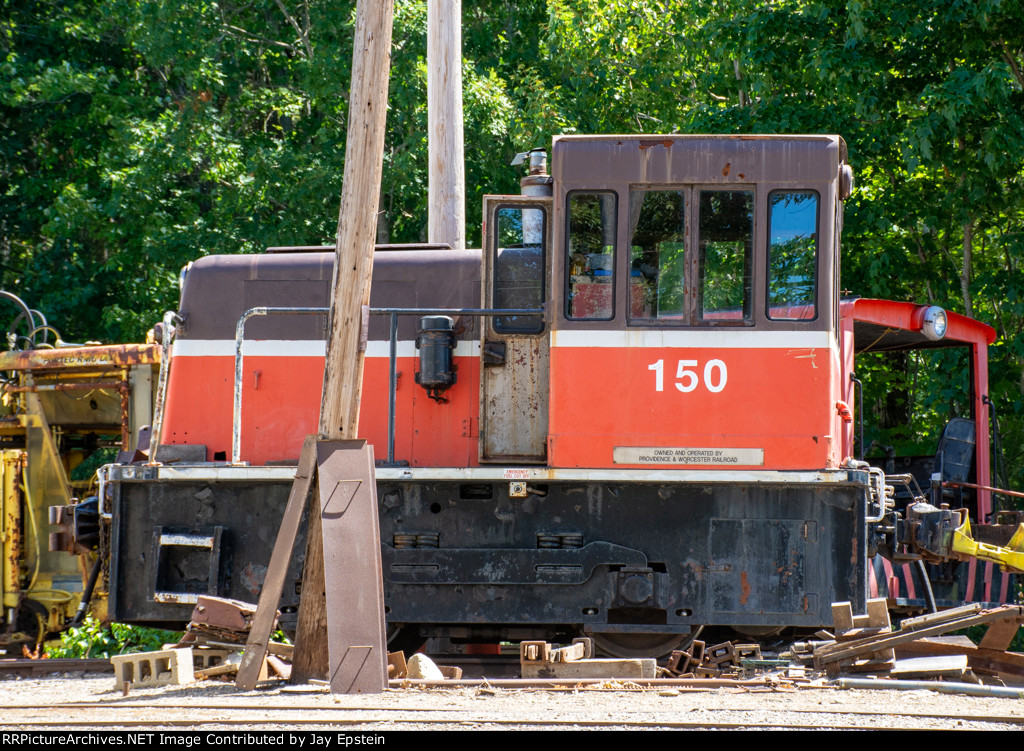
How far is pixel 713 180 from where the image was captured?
7.24 metres

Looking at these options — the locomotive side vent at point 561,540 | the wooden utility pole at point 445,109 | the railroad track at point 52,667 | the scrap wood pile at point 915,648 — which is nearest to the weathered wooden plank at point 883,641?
the scrap wood pile at point 915,648

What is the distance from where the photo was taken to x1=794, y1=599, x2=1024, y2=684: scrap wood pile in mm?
6871

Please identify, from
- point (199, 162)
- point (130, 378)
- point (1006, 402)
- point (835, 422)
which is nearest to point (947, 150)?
point (1006, 402)

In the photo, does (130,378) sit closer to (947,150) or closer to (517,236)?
(517,236)

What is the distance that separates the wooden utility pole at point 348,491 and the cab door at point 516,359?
40.0 inches

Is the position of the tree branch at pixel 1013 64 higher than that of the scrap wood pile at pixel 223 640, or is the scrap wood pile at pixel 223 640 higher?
the tree branch at pixel 1013 64

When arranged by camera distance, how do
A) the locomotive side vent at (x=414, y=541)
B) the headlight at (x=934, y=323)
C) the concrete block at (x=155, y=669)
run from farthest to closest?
the headlight at (x=934, y=323) < the locomotive side vent at (x=414, y=541) < the concrete block at (x=155, y=669)

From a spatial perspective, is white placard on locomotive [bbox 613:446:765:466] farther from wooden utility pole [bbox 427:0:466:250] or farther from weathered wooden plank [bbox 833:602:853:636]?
wooden utility pole [bbox 427:0:466:250]

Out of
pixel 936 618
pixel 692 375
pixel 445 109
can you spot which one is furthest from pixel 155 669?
pixel 445 109

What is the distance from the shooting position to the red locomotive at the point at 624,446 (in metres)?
7.22

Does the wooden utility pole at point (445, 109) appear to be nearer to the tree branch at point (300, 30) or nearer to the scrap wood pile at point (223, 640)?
the scrap wood pile at point (223, 640)

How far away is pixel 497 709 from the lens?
5711mm

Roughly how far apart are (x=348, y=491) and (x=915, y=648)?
13.1 feet
